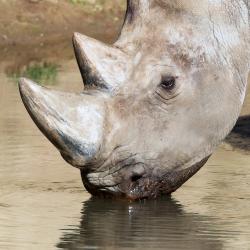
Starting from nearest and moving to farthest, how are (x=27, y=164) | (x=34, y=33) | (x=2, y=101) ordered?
(x=27, y=164), (x=2, y=101), (x=34, y=33)

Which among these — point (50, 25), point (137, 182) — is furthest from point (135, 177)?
point (50, 25)

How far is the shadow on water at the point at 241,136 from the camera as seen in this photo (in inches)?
432

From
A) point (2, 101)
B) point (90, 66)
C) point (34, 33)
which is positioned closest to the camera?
point (90, 66)

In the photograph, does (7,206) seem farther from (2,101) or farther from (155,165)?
(2,101)

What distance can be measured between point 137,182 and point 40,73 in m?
6.62

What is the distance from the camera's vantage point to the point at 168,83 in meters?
8.09

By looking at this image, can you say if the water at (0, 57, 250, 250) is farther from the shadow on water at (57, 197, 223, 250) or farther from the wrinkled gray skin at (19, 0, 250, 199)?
the wrinkled gray skin at (19, 0, 250, 199)

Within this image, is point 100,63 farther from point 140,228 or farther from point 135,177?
point 140,228

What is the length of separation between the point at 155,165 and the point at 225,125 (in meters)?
0.45

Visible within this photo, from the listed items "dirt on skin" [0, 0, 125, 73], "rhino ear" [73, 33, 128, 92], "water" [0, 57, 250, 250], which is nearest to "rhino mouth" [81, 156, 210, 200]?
"water" [0, 57, 250, 250]

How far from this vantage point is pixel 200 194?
898 cm

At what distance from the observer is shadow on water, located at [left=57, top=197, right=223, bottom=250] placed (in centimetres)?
757

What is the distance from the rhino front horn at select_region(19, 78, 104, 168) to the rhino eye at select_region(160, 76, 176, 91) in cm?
45

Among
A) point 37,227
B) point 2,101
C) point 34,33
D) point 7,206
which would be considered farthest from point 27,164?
point 34,33
